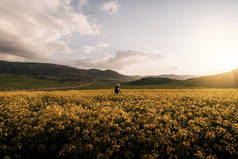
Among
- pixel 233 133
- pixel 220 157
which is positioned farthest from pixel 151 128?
pixel 233 133

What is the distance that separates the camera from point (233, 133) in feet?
17.3

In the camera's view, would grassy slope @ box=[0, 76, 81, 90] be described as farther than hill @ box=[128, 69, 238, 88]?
Yes

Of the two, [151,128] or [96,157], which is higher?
[151,128]

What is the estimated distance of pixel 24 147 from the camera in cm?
467

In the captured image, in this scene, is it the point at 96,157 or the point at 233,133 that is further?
the point at 233,133

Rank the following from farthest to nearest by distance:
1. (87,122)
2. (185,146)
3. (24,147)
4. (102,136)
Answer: (87,122) → (102,136) → (24,147) → (185,146)

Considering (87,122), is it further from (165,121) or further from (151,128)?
(165,121)

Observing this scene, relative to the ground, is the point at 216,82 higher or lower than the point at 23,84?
higher

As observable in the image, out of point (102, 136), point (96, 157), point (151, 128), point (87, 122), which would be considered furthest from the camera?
point (87, 122)

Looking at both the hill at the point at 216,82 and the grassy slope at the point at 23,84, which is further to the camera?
the grassy slope at the point at 23,84

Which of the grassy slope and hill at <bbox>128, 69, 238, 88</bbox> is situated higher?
hill at <bbox>128, 69, 238, 88</bbox>

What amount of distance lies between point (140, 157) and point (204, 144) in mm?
2630

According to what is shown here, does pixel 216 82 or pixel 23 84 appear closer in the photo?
pixel 216 82

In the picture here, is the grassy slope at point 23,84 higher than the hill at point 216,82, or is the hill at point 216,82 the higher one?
the hill at point 216,82
